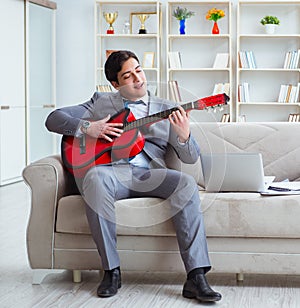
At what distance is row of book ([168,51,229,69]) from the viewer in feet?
25.3

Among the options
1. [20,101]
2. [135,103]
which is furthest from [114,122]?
[20,101]

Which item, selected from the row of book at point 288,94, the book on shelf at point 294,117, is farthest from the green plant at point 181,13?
the book on shelf at point 294,117

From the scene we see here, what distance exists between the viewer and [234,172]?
3092mm

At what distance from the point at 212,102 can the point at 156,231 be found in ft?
1.87

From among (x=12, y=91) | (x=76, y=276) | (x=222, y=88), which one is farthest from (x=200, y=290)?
(x=222, y=88)

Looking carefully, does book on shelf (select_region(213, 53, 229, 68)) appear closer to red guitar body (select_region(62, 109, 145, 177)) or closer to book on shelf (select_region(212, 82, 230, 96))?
book on shelf (select_region(212, 82, 230, 96))

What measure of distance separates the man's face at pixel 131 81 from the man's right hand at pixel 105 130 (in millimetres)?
170

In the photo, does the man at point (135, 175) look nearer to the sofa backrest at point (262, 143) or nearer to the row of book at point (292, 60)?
the sofa backrest at point (262, 143)

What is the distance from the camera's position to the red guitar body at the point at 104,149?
301cm

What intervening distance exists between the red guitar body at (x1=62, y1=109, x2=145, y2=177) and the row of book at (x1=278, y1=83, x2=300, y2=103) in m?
4.85

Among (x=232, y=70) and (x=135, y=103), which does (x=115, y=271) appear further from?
(x=232, y=70)

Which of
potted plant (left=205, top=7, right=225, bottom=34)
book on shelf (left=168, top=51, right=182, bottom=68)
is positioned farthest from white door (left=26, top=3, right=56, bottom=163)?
potted plant (left=205, top=7, right=225, bottom=34)

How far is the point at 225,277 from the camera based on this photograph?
10.3ft

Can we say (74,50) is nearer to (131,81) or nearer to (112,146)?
(131,81)
